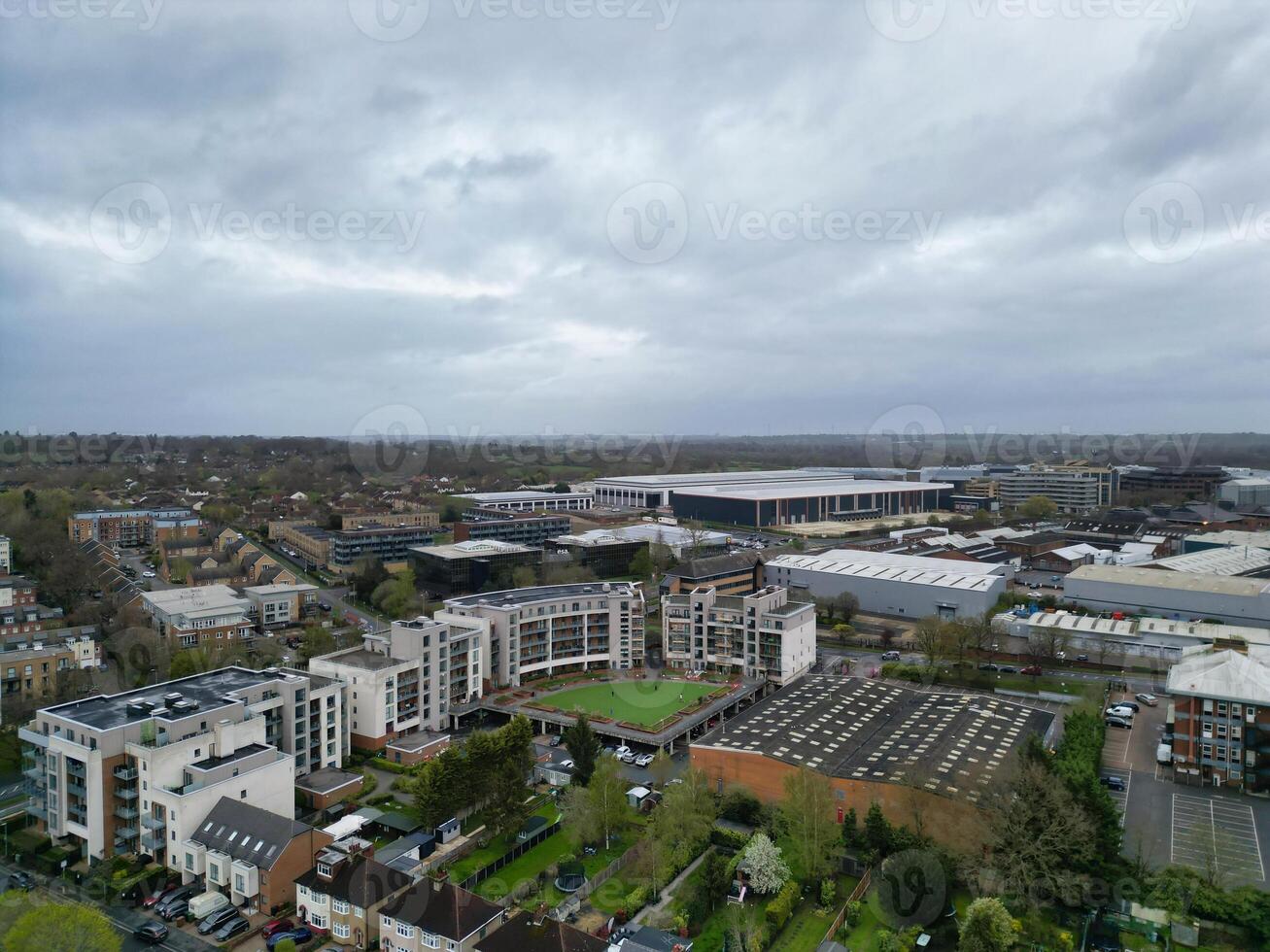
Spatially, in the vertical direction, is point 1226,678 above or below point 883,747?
above

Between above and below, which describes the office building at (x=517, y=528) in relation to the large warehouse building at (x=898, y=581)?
above

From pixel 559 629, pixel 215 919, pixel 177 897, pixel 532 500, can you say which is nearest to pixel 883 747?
pixel 559 629

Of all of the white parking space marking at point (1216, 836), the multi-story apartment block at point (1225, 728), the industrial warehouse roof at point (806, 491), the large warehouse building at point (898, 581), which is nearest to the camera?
A: the white parking space marking at point (1216, 836)

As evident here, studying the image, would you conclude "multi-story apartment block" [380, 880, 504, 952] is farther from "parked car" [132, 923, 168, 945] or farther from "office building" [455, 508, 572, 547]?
"office building" [455, 508, 572, 547]

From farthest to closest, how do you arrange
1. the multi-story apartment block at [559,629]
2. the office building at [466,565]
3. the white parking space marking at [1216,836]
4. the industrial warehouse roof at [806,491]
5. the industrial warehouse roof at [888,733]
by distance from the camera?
the industrial warehouse roof at [806,491]
the office building at [466,565]
the multi-story apartment block at [559,629]
the industrial warehouse roof at [888,733]
the white parking space marking at [1216,836]

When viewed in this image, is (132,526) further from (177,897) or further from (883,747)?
(883,747)

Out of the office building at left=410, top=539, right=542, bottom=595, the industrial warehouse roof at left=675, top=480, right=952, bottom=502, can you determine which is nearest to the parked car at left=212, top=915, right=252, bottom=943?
the office building at left=410, top=539, right=542, bottom=595

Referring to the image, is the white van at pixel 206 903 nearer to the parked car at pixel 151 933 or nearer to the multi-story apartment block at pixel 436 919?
the parked car at pixel 151 933

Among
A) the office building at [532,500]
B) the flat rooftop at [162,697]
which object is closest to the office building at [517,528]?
the office building at [532,500]
